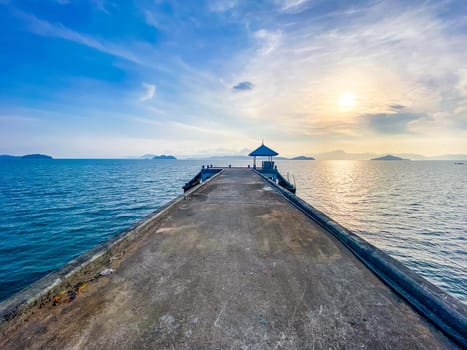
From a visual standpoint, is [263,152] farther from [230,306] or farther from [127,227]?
[230,306]

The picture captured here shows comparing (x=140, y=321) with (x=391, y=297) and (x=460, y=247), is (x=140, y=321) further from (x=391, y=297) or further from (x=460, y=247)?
(x=460, y=247)

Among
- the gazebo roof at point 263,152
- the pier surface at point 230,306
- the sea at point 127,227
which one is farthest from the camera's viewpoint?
the gazebo roof at point 263,152

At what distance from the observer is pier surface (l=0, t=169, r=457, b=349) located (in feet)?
6.42

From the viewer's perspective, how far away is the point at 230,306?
7.88ft

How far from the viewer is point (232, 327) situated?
2102 millimetres

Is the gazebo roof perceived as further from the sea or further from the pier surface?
the pier surface

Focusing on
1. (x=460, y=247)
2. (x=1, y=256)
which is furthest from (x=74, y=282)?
(x=460, y=247)

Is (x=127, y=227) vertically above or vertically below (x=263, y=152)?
below

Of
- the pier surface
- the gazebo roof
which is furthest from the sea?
the gazebo roof

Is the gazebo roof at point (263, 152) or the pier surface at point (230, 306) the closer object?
the pier surface at point (230, 306)

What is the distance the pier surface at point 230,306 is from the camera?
196 cm

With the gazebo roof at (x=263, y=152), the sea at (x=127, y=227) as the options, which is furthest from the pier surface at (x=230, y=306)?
the gazebo roof at (x=263, y=152)

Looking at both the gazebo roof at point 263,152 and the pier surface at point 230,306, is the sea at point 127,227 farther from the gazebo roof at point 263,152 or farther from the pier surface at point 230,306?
the gazebo roof at point 263,152

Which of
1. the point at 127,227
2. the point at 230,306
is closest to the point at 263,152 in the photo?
the point at 127,227
